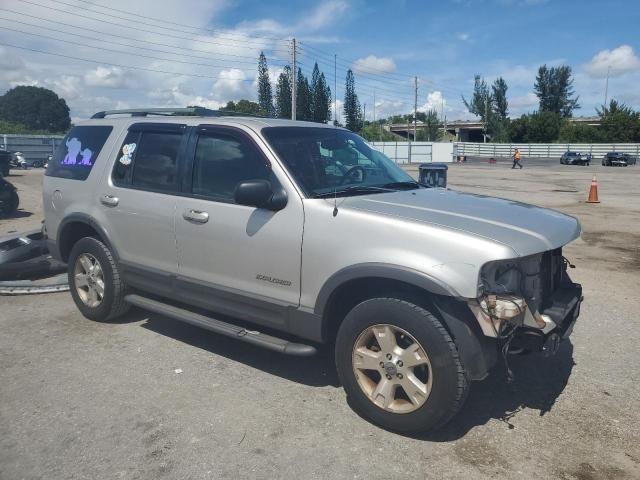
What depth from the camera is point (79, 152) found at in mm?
5418

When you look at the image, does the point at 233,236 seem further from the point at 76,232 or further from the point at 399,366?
the point at 76,232

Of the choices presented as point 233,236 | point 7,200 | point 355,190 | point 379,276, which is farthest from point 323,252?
point 7,200

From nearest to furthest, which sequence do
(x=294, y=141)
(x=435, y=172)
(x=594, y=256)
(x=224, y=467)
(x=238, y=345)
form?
1. (x=224, y=467)
2. (x=294, y=141)
3. (x=238, y=345)
4. (x=594, y=256)
5. (x=435, y=172)

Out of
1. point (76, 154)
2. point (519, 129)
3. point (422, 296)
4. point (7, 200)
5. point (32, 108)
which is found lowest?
point (7, 200)

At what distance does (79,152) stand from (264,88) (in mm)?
62290

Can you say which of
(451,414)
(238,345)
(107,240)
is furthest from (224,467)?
(107,240)

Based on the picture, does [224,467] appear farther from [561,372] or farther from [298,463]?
[561,372]

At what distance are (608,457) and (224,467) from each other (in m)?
2.16

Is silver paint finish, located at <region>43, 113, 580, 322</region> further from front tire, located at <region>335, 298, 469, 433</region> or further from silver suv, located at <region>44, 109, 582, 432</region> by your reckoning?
front tire, located at <region>335, 298, 469, 433</region>

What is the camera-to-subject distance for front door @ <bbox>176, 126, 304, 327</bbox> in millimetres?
3783

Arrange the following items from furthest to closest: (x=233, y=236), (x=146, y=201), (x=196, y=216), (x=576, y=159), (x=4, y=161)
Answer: (x=576, y=159), (x=4, y=161), (x=146, y=201), (x=196, y=216), (x=233, y=236)

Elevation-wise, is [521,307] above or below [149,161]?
below

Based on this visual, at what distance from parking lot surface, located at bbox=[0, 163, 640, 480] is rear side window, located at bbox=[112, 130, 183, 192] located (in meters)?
1.39

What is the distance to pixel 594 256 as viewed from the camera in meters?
8.64
